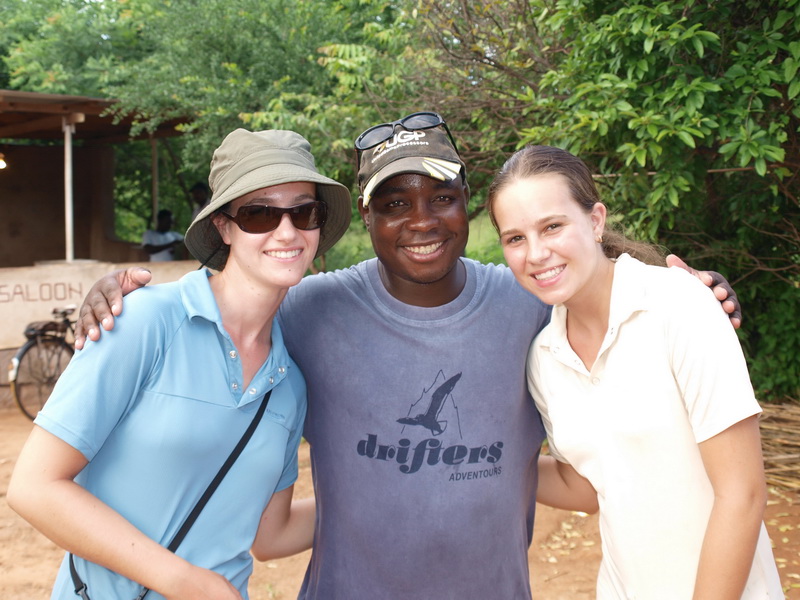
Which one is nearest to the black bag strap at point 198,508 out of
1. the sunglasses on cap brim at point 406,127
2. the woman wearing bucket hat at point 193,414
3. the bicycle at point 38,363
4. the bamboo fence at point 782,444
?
the woman wearing bucket hat at point 193,414

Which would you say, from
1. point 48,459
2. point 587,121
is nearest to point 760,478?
point 48,459

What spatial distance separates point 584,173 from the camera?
2.14 meters

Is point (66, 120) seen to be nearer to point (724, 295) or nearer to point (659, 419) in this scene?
point (724, 295)

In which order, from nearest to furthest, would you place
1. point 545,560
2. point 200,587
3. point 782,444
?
1. point 200,587
2. point 545,560
3. point 782,444

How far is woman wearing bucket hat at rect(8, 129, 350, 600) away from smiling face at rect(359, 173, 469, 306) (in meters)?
0.21

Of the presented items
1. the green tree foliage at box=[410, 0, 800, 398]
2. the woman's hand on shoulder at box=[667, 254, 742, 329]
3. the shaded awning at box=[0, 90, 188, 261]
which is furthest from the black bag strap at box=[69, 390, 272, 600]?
the shaded awning at box=[0, 90, 188, 261]

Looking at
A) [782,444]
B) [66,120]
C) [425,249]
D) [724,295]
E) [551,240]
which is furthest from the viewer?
[66,120]

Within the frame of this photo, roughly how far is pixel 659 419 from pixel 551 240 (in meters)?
0.55

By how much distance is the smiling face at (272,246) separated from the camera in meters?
2.05

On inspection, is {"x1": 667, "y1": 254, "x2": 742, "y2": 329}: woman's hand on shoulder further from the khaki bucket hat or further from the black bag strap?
the black bag strap

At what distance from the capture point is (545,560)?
16.3 ft

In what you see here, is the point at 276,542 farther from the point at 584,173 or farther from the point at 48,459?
the point at 584,173

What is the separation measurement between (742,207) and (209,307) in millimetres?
5427

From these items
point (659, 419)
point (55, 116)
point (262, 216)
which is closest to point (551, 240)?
point (659, 419)
